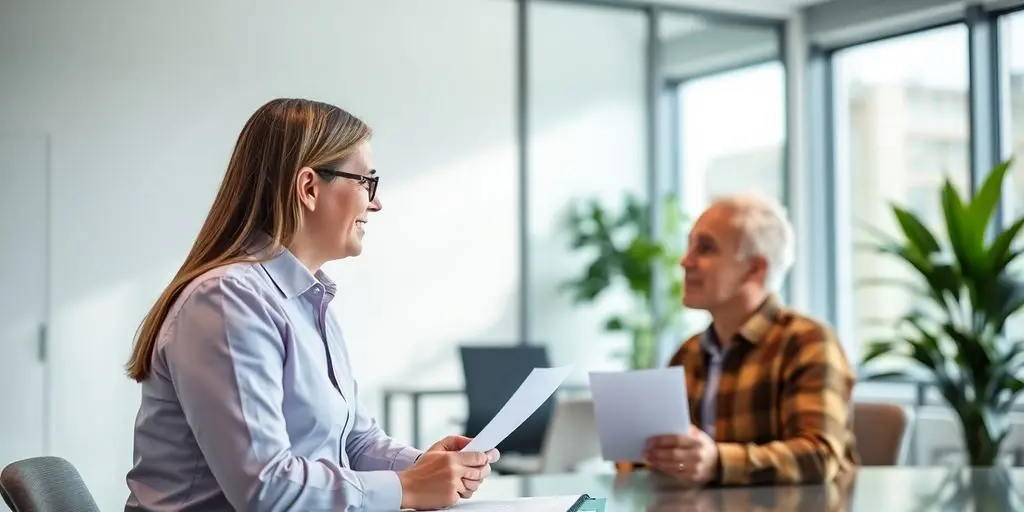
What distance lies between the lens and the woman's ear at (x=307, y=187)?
1527 millimetres

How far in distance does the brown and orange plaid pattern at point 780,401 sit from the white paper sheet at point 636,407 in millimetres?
150

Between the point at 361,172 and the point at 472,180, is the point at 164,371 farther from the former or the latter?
the point at 472,180

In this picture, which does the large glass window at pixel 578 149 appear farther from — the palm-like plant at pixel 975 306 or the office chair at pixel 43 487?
the office chair at pixel 43 487

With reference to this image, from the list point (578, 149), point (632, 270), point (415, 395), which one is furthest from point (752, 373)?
point (578, 149)

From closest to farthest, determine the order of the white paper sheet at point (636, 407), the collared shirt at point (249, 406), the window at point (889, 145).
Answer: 1. the collared shirt at point (249, 406)
2. the white paper sheet at point (636, 407)
3. the window at point (889, 145)

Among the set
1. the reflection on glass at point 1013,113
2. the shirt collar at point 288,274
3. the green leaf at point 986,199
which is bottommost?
the shirt collar at point 288,274

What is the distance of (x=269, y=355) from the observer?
1.39 metres

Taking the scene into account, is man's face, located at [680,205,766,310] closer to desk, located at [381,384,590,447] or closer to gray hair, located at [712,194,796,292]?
gray hair, located at [712,194,796,292]

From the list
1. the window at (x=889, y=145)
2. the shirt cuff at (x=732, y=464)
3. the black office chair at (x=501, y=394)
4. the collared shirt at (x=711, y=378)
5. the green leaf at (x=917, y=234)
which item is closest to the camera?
the shirt cuff at (x=732, y=464)

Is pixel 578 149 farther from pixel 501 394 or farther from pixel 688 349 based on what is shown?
pixel 688 349

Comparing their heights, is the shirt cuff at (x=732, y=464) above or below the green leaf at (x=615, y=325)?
below

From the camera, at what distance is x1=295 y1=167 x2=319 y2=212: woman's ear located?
153 cm

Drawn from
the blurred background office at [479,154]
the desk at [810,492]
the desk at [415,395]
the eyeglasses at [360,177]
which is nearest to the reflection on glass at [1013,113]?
the blurred background office at [479,154]

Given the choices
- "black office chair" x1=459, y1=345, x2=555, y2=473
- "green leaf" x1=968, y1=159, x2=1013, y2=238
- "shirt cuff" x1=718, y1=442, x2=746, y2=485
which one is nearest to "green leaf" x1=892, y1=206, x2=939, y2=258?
"green leaf" x1=968, y1=159, x2=1013, y2=238
